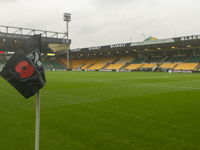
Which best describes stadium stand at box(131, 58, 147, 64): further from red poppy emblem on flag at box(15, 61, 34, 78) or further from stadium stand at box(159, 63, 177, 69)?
red poppy emblem on flag at box(15, 61, 34, 78)

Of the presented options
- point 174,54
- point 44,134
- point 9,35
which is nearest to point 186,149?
point 44,134

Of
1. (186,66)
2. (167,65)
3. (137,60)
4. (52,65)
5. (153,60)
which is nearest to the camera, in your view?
(186,66)

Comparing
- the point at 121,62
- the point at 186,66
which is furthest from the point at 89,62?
the point at 186,66

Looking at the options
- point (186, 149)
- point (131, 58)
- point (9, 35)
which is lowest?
point (186, 149)

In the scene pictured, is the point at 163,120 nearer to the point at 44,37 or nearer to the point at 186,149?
the point at 186,149

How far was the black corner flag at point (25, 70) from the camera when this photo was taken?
8.67 ft

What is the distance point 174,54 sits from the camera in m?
56.2

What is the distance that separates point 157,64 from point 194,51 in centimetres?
1018

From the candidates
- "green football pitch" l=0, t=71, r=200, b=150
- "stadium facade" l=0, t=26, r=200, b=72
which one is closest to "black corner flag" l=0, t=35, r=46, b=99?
"green football pitch" l=0, t=71, r=200, b=150

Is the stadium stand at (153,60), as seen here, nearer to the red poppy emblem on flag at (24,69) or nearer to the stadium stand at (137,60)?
the stadium stand at (137,60)

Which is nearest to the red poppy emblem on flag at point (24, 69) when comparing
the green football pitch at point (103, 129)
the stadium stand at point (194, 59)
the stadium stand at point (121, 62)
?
the green football pitch at point (103, 129)

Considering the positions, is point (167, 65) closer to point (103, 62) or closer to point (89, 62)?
point (103, 62)

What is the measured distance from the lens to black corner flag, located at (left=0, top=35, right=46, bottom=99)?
2.64 m

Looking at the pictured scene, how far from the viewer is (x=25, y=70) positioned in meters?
2.64
